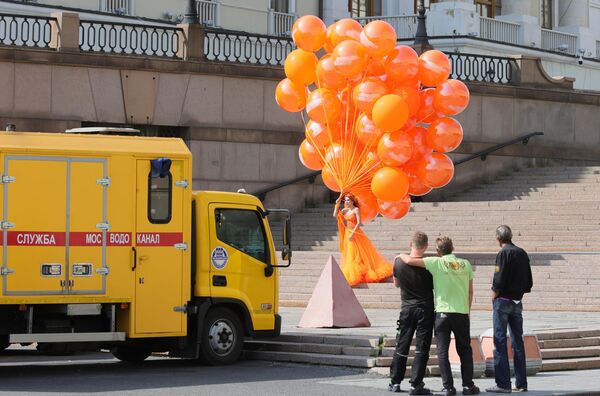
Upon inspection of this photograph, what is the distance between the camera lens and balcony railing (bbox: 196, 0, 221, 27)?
40688 mm

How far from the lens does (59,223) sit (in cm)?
1639

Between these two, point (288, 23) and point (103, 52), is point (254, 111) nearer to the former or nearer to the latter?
point (103, 52)

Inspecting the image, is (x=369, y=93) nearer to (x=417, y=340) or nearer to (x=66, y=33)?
(x=417, y=340)

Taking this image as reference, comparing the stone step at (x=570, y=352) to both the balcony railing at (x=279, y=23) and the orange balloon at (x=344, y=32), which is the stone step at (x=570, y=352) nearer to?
the orange balloon at (x=344, y=32)

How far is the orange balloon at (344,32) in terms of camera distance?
75.7 ft

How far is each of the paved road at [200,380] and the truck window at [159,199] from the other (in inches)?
74.1

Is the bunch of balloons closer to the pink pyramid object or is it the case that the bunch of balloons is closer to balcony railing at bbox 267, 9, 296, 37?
the pink pyramid object

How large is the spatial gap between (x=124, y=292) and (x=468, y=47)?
2896 cm

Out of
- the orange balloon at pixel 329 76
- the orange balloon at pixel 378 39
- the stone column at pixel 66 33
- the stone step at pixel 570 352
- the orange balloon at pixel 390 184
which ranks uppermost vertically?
the stone column at pixel 66 33

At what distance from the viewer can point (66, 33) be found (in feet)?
104

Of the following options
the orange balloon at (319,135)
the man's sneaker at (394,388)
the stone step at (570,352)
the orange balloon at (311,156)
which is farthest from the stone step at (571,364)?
the orange balloon at (311,156)

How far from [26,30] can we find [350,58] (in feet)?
39.9

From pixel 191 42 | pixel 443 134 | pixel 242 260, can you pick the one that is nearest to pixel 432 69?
pixel 443 134

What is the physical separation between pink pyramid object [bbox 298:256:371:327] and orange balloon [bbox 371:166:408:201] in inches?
128
